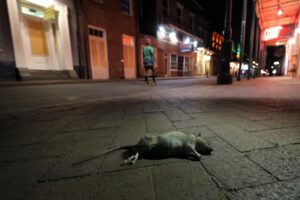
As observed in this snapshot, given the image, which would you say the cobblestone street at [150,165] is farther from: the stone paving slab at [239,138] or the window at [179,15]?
the window at [179,15]

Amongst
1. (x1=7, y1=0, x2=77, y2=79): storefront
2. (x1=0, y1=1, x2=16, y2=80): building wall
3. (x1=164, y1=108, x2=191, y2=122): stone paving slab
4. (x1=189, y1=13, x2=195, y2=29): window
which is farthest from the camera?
(x1=189, y1=13, x2=195, y2=29): window

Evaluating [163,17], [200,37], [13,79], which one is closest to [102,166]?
[13,79]

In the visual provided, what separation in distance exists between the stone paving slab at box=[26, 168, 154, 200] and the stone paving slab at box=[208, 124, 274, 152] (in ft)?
1.96

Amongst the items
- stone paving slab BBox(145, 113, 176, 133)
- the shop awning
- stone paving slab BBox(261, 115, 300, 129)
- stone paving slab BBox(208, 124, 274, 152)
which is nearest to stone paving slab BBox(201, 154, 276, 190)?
stone paving slab BBox(208, 124, 274, 152)

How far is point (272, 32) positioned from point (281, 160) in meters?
16.7

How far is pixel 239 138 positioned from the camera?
1067 mm

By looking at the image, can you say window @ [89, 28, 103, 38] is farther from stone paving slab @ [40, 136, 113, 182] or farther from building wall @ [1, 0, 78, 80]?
stone paving slab @ [40, 136, 113, 182]

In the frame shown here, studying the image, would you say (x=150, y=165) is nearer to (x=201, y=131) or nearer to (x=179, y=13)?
(x=201, y=131)

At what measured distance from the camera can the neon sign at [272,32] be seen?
1241 centimetres

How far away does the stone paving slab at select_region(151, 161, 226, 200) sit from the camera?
57cm

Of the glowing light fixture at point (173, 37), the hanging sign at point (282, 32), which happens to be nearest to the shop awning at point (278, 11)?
the hanging sign at point (282, 32)

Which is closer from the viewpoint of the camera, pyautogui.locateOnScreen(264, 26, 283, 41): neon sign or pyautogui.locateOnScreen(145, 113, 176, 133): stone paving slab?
pyautogui.locateOnScreen(145, 113, 176, 133): stone paving slab

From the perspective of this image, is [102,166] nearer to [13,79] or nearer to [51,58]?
[13,79]

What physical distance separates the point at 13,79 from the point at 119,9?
6798 mm
